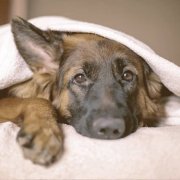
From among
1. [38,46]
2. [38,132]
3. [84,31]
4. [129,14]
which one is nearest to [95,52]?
[84,31]

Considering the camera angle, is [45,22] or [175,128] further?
[45,22]

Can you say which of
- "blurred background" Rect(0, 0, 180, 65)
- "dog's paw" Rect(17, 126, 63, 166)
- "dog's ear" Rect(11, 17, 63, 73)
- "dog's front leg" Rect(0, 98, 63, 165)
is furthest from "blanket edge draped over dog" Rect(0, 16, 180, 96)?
"blurred background" Rect(0, 0, 180, 65)

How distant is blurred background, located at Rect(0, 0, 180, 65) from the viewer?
109 inches

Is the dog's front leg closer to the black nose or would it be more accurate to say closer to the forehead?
the black nose

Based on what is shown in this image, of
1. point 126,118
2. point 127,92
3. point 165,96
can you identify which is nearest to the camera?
point 126,118

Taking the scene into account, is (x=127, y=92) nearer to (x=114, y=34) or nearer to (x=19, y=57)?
(x=114, y=34)

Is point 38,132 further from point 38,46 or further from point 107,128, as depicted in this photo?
point 38,46

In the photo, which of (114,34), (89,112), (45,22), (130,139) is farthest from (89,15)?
(130,139)

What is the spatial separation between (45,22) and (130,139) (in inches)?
32.8

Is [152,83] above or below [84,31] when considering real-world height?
below

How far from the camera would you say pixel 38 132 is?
1142 mm

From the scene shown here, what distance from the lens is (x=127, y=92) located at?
5.19 feet

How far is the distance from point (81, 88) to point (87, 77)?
0.05 m

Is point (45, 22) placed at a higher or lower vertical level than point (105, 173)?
higher
